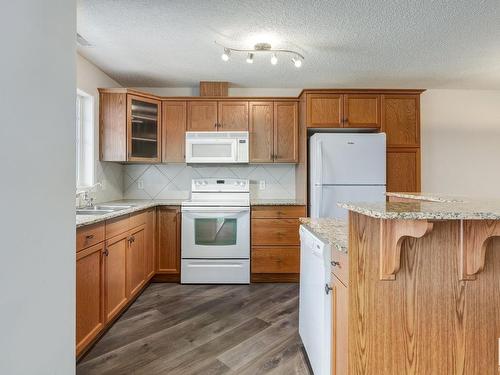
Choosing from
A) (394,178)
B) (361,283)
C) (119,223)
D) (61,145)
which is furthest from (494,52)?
(119,223)

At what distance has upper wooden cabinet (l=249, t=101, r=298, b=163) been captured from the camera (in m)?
3.40

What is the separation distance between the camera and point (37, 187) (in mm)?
904

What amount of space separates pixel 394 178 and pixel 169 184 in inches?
109

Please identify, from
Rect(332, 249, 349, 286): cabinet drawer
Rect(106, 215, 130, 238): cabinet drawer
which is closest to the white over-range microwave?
Rect(106, 215, 130, 238): cabinet drawer

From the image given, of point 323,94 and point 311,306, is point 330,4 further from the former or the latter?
point 311,306

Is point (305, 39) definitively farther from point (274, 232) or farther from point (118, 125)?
point (118, 125)

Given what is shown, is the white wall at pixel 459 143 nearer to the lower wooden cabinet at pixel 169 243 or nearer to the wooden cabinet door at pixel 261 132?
the wooden cabinet door at pixel 261 132

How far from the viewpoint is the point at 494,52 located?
2650 millimetres

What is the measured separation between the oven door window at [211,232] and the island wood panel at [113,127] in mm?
1131

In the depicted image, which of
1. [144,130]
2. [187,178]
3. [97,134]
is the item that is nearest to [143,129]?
[144,130]

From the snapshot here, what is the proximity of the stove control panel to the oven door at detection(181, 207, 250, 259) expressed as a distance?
0.48m

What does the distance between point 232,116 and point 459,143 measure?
9.99 ft

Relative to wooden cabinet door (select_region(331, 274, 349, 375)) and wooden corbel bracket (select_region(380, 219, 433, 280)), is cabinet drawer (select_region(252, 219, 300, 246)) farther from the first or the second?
wooden corbel bracket (select_region(380, 219, 433, 280))

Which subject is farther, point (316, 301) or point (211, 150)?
point (211, 150)
